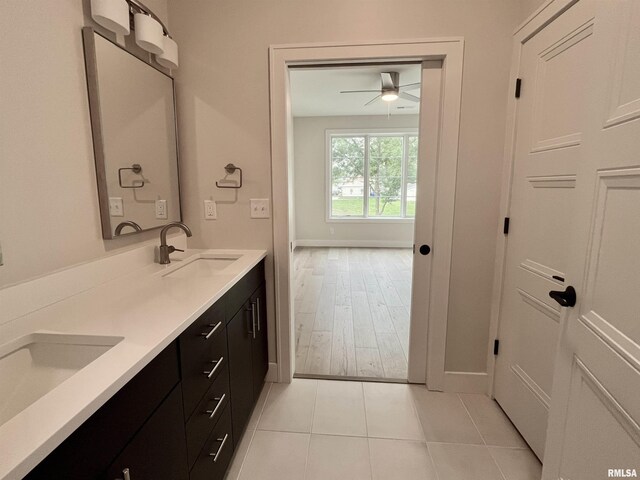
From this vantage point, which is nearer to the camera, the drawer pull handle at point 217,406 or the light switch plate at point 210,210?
the drawer pull handle at point 217,406

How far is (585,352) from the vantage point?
1.00 m

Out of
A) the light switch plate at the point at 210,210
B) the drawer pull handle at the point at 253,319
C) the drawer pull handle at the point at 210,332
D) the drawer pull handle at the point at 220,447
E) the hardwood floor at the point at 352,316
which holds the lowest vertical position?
the hardwood floor at the point at 352,316

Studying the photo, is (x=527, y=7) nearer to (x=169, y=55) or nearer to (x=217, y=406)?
(x=169, y=55)

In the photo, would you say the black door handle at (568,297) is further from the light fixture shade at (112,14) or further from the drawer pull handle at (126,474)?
the light fixture shade at (112,14)

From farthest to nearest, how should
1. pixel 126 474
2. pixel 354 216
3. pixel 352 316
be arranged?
pixel 354 216 → pixel 352 316 → pixel 126 474

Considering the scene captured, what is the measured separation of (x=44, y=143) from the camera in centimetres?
114

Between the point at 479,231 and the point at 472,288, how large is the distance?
0.36 m

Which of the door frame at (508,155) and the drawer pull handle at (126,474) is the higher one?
the door frame at (508,155)

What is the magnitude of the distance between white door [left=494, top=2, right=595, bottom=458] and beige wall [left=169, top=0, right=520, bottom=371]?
6.1 inches

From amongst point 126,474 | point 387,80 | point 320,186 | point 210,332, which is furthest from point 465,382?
point 320,186

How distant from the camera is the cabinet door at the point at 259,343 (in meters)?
1.85

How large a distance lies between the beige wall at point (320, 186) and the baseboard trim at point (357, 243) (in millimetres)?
30

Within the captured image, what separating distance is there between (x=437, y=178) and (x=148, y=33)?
1.69m

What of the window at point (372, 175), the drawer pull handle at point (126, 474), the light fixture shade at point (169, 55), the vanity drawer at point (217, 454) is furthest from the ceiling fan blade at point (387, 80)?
the drawer pull handle at point (126, 474)
